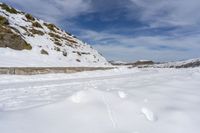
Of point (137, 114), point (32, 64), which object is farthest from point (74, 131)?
point (32, 64)

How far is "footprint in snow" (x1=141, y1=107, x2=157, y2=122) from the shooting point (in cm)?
475

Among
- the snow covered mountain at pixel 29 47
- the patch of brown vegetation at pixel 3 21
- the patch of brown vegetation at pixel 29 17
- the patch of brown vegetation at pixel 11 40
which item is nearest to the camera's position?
the snow covered mountain at pixel 29 47

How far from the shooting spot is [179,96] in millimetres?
6461

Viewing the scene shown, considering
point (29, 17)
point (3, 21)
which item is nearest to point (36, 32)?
point (3, 21)

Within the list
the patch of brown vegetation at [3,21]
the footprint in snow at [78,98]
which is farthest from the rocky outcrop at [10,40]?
the footprint in snow at [78,98]

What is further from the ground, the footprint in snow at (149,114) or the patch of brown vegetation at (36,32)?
the patch of brown vegetation at (36,32)

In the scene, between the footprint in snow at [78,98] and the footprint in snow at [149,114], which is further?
the footprint in snow at [78,98]

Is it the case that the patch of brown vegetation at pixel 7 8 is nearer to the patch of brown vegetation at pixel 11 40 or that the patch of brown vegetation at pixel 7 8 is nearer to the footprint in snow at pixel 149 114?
the patch of brown vegetation at pixel 11 40

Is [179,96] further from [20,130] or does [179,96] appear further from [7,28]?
[7,28]

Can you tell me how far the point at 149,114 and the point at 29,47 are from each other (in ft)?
90.4

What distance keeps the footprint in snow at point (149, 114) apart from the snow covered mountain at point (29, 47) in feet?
59.4

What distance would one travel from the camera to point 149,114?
4910 mm

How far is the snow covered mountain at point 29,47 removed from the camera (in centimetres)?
2590

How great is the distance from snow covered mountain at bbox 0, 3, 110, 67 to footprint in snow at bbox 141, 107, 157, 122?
18.1 meters
